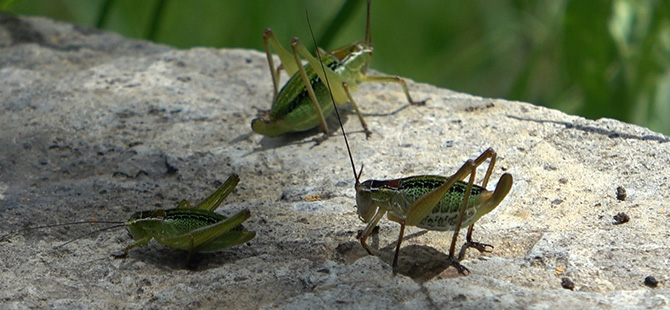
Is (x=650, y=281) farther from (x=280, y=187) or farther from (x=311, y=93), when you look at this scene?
(x=311, y=93)

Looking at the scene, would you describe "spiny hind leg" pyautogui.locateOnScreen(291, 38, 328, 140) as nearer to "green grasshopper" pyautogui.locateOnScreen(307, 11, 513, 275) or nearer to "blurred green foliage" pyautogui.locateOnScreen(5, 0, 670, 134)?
"blurred green foliage" pyautogui.locateOnScreen(5, 0, 670, 134)

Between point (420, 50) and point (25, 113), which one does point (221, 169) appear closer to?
point (25, 113)

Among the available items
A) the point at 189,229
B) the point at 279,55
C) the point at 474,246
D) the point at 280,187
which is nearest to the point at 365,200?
the point at 474,246

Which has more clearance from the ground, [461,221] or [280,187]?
[461,221]

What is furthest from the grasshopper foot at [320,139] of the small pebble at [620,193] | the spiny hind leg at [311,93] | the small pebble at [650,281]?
the small pebble at [650,281]

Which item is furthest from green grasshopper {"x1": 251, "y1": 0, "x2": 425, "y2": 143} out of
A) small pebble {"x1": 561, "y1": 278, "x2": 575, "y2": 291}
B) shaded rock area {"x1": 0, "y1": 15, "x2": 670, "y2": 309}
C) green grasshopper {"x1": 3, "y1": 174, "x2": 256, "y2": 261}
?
small pebble {"x1": 561, "y1": 278, "x2": 575, "y2": 291}

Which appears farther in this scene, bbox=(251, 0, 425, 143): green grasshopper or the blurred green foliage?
the blurred green foliage
